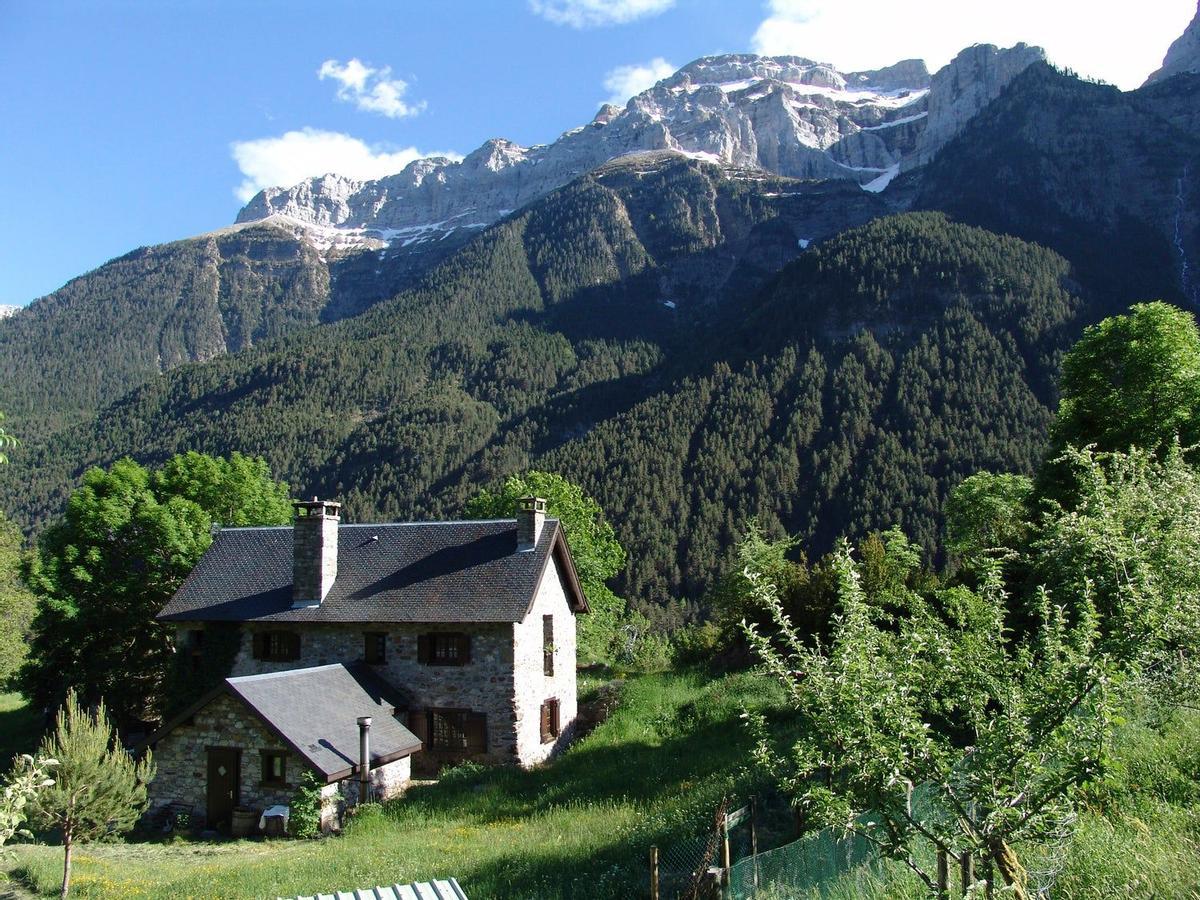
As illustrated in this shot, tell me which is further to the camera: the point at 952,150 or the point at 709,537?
the point at 952,150

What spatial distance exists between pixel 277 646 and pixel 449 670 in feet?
20.5

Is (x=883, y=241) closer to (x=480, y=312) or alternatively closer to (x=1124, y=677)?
(x=480, y=312)

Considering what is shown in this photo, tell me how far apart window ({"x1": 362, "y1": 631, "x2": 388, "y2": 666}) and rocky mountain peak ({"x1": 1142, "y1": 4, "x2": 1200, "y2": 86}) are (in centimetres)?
20750

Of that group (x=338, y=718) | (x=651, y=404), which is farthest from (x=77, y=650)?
Result: (x=651, y=404)

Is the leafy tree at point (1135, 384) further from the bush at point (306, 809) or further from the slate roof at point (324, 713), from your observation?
the bush at point (306, 809)

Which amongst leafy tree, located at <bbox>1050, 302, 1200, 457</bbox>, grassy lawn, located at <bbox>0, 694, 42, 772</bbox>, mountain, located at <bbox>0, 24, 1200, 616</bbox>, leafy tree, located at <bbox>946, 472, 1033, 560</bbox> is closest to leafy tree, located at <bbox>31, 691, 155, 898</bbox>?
grassy lawn, located at <bbox>0, 694, 42, 772</bbox>

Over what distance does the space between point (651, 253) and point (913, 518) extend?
123 meters

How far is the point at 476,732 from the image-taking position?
2400 centimetres

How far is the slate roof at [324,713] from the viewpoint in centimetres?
1945

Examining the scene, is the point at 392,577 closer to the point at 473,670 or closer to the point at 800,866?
the point at 473,670

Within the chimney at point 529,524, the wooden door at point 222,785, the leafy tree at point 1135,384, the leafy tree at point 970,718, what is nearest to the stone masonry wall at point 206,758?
the wooden door at point 222,785

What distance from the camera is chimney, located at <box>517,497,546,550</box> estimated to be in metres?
25.9

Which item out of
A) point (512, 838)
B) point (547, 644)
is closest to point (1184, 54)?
point (547, 644)

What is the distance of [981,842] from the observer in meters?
5.95
